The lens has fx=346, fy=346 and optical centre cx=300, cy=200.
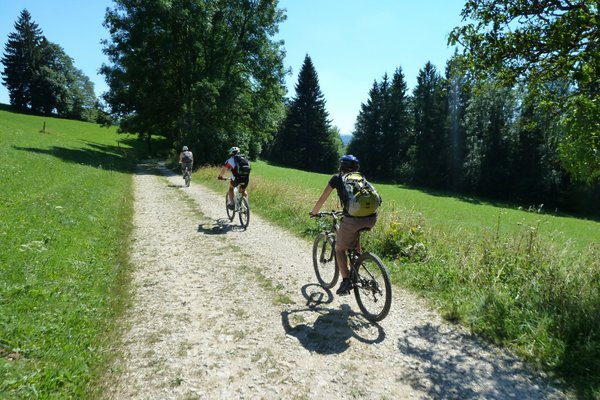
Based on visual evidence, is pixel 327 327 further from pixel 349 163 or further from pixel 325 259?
pixel 349 163

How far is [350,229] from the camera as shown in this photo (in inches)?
207

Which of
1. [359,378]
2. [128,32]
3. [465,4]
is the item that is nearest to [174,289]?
[359,378]

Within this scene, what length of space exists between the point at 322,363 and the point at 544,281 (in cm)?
414

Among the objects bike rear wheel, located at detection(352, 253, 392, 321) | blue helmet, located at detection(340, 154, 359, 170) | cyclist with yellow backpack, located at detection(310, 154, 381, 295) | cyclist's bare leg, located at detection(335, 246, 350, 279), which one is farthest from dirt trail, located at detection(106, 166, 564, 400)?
blue helmet, located at detection(340, 154, 359, 170)

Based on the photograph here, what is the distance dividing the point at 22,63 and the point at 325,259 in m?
94.0

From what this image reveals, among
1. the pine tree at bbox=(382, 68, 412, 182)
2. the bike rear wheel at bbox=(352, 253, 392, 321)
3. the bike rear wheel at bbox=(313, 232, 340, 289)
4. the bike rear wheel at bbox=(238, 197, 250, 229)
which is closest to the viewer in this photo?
the bike rear wheel at bbox=(352, 253, 392, 321)

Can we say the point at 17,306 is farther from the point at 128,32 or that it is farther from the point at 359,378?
the point at 128,32

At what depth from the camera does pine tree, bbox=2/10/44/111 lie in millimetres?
72000

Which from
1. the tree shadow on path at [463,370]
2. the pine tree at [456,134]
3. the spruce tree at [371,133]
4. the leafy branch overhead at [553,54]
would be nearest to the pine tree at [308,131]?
the spruce tree at [371,133]

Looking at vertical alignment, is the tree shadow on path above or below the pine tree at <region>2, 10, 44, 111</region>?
below

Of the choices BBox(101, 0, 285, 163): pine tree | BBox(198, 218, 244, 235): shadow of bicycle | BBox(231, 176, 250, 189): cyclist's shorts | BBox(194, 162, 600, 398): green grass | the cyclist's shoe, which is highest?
BBox(101, 0, 285, 163): pine tree

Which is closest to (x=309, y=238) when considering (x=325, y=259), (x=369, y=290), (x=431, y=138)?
(x=325, y=259)

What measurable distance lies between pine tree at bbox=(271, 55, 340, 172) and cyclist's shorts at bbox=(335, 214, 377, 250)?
6018cm

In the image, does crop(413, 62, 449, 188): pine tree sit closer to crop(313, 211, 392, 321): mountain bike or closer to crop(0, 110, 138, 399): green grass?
crop(0, 110, 138, 399): green grass
